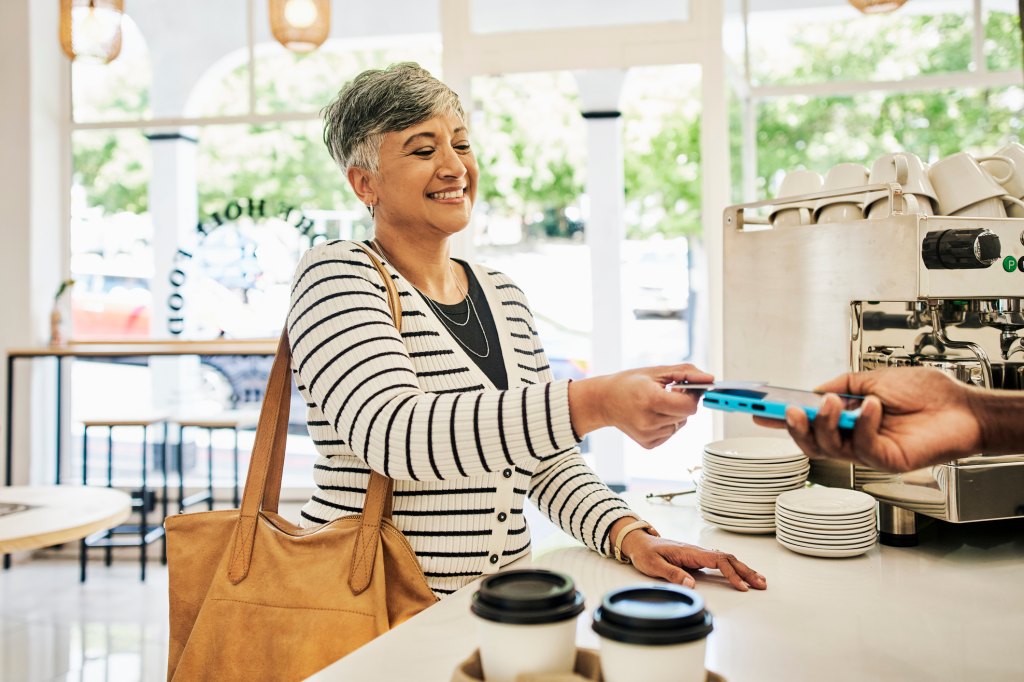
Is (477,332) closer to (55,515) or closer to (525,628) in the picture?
(525,628)

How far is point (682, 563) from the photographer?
130 cm

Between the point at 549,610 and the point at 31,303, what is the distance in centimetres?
510

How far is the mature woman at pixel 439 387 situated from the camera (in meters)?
1.12

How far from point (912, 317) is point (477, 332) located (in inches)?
32.7

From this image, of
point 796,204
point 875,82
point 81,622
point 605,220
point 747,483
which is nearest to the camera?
point 747,483

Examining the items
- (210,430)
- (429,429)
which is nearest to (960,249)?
(429,429)

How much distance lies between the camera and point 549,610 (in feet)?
2.33

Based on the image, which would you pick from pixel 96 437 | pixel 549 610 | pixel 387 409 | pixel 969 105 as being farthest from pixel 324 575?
pixel 96 437

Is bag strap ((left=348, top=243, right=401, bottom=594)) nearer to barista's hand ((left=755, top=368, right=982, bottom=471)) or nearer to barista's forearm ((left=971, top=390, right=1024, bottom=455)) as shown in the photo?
barista's hand ((left=755, top=368, right=982, bottom=471))

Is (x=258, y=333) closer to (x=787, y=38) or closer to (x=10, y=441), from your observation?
(x=10, y=441)

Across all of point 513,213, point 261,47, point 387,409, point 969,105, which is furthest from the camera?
point 261,47

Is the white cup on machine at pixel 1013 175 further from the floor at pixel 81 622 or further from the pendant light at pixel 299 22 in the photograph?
the pendant light at pixel 299 22

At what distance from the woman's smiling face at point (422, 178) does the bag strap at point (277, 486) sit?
15cm

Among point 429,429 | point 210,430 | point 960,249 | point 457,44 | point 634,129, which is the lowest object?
point 210,430
